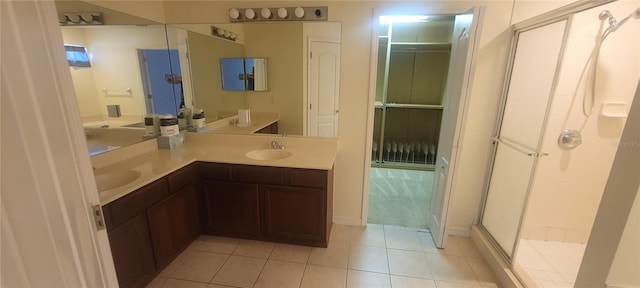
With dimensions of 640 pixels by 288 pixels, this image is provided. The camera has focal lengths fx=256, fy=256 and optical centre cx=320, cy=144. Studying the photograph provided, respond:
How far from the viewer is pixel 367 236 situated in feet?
8.20

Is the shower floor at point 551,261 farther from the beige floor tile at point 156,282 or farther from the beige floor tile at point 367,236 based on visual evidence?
the beige floor tile at point 156,282

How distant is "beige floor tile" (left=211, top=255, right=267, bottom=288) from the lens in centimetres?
190

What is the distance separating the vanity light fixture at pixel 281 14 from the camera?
2.22 meters

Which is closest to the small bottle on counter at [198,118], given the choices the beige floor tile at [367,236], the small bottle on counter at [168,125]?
the small bottle on counter at [168,125]

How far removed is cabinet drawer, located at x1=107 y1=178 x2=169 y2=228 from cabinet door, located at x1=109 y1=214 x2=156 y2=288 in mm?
47

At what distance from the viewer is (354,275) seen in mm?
1992

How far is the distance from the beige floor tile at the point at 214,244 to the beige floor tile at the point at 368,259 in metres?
1.05

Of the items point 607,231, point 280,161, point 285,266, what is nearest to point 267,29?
point 280,161

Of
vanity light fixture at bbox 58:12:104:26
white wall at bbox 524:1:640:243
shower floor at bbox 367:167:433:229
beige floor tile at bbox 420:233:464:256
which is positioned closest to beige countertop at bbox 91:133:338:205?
vanity light fixture at bbox 58:12:104:26

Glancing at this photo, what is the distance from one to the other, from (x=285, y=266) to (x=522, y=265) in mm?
1873

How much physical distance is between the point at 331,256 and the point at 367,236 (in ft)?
1.57

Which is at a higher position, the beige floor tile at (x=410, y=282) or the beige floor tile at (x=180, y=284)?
the beige floor tile at (x=180, y=284)

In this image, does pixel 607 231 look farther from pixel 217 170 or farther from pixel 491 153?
pixel 217 170

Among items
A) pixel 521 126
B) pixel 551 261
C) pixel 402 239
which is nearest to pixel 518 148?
pixel 521 126
